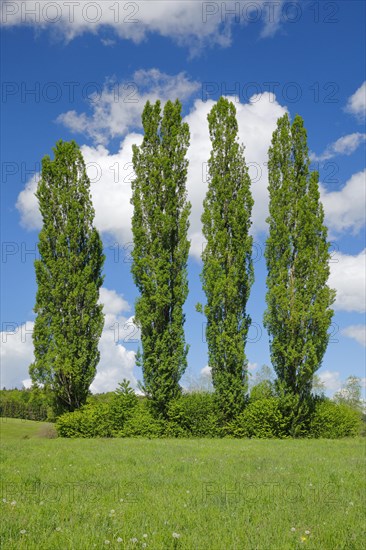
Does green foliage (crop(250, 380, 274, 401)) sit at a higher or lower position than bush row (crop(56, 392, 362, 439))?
higher

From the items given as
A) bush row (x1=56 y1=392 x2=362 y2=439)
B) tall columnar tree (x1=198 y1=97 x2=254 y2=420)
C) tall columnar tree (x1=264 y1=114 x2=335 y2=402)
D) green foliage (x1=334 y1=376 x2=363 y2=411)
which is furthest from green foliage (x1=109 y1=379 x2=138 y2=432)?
green foliage (x1=334 y1=376 x2=363 y2=411)

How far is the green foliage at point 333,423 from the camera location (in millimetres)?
26453

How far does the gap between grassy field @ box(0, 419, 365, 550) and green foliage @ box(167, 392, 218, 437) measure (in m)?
14.7

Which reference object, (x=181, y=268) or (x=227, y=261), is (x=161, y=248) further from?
(x=227, y=261)

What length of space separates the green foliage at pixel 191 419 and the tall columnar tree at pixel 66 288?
6215 millimetres

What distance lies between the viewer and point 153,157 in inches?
1175

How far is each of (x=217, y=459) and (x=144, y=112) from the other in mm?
24590

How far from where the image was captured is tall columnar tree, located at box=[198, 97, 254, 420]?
27.0m

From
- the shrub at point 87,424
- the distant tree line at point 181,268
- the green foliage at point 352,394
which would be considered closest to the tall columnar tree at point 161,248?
the distant tree line at point 181,268

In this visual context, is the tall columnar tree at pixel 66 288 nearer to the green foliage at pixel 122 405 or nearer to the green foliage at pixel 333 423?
the green foliage at pixel 122 405

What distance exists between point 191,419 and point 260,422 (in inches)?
151

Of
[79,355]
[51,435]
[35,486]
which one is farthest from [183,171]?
[35,486]

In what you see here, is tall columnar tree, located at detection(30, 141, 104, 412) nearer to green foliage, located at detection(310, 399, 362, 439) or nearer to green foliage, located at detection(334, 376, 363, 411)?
green foliage, located at detection(310, 399, 362, 439)

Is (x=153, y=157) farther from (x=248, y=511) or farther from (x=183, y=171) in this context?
(x=248, y=511)
